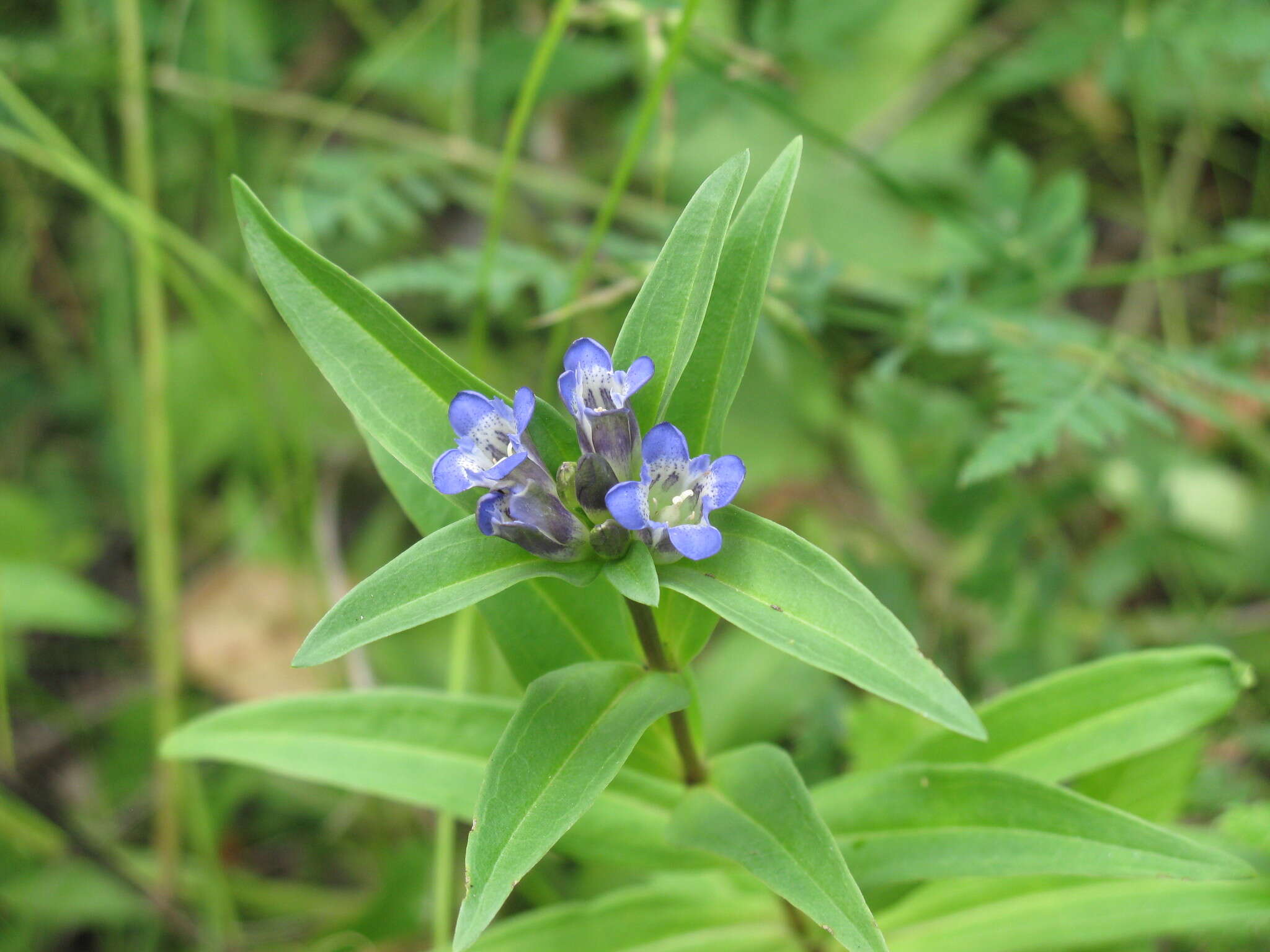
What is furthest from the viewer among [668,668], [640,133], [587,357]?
[640,133]

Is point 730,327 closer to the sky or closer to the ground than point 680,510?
closer to the sky

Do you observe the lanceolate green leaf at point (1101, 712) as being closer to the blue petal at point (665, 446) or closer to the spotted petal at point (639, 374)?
the blue petal at point (665, 446)

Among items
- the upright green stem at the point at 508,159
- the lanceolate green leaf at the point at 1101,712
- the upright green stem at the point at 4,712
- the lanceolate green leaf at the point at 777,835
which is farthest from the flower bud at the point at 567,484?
the upright green stem at the point at 4,712

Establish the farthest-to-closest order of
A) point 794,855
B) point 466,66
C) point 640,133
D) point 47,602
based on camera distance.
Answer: point 466,66, point 47,602, point 640,133, point 794,855

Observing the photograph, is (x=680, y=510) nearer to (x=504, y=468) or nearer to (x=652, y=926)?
(x=504, y=468)

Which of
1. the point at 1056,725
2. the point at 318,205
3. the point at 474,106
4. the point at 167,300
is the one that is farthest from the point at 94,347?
the point at 1056,725

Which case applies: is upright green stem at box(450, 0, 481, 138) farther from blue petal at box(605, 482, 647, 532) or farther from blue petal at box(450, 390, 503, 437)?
blue petal at box(605, 482, 647, 532)

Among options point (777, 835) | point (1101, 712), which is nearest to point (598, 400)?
point (777, 835)
